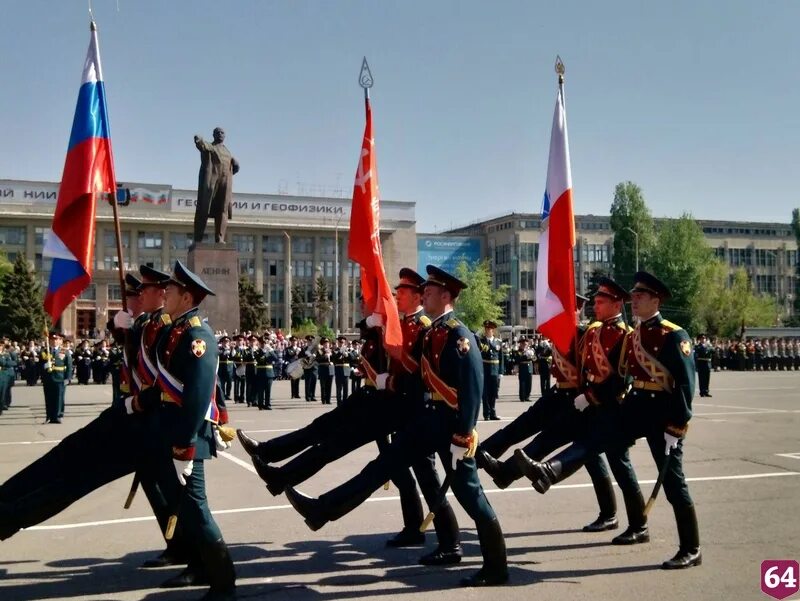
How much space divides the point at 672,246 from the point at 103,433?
83.2 meters

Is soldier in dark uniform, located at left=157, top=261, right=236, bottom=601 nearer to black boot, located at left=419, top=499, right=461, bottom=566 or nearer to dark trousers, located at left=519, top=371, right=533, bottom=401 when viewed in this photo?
black boot, located at left=419, top=499, right=461, bottom=566

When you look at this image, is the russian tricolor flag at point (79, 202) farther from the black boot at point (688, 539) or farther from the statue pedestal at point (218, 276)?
the statue pedestal at point (218, 276)

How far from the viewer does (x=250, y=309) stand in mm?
80062

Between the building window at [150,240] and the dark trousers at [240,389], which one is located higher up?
the building window at [150,240]

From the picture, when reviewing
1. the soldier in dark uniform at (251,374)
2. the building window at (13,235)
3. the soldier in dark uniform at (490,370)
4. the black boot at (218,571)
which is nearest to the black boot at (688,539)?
the black boot at (218,571)

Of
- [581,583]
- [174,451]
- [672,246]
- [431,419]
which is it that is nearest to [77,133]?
[174,451]

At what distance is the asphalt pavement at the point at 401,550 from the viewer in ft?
19.0

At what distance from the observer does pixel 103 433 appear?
5781mm

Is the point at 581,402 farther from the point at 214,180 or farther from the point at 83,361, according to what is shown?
the point at 83,361

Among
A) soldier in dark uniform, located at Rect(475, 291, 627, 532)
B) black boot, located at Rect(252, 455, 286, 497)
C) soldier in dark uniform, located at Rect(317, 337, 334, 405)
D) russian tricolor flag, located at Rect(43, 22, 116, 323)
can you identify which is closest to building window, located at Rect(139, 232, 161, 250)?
soldier in dark uniform, located at Rect(317, 337, 334, 405)

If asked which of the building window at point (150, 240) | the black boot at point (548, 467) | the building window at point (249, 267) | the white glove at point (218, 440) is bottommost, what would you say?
the black boot at point (548, 467)

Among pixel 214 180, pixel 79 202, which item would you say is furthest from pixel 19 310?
pixel 79 202

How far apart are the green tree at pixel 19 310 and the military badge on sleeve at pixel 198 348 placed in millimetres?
72508

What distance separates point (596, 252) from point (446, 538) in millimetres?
102623
